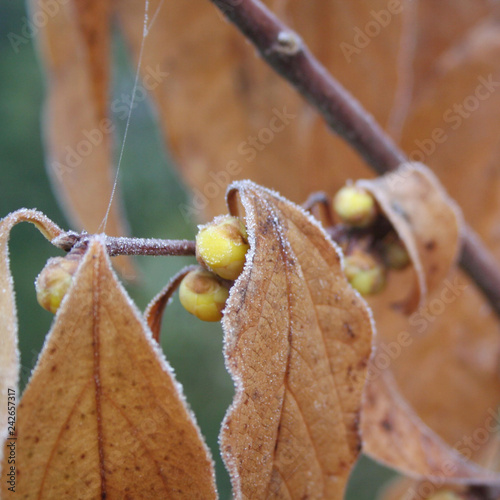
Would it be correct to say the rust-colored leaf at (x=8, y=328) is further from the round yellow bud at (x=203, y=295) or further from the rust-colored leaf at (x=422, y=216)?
the rust-colored leaf at (x=422, y=216)

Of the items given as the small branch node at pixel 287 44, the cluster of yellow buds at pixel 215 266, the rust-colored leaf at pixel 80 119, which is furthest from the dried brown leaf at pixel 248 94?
the cluster of yellow buds at pixel 215 266

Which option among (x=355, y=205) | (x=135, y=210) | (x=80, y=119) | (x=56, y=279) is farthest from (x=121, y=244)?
(x=135, y=210)

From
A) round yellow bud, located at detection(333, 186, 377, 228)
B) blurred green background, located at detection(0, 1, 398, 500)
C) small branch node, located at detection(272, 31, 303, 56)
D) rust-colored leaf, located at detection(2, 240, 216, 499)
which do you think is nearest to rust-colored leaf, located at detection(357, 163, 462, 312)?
round yellow bud, located at detection(333, 186, 377, 228)

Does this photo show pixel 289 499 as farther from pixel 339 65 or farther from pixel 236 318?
pixel 339 65

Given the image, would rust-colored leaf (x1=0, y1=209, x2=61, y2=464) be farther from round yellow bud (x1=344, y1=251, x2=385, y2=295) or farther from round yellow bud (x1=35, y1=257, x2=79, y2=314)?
round yellow bud (x1=344, y1=251, x2=385, y2=295)

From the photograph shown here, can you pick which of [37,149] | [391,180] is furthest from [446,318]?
[37,149]

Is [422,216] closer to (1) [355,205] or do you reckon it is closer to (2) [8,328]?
(1) [355,205]
